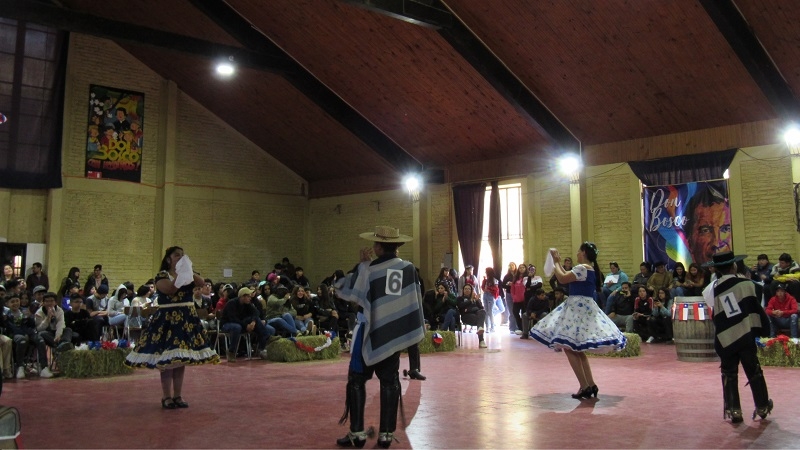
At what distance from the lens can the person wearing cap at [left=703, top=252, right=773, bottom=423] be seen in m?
4.71

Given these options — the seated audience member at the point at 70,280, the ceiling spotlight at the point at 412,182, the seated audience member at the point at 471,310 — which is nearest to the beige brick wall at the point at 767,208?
the seated audience member at the point at 471,310

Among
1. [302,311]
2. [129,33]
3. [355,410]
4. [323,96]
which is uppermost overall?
[129,33]

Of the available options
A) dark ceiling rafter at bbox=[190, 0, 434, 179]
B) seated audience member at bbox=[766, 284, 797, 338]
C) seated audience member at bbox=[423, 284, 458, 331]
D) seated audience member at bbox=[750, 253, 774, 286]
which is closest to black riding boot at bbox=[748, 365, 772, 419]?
seated audience member at bbox=[766, 284, 797, 338]

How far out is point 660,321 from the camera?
1113 centimetres

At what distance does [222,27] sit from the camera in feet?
43.7

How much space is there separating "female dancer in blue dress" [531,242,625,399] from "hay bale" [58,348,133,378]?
4.99m

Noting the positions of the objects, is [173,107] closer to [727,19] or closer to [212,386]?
[212,386]

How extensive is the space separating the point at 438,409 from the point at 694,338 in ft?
15.3

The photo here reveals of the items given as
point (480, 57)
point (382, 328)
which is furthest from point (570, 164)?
point (382, 328)

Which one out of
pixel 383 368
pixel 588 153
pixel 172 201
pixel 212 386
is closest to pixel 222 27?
pixel 172 201

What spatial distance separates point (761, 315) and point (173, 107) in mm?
14528

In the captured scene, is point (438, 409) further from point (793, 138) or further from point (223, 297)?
point (793, 138)

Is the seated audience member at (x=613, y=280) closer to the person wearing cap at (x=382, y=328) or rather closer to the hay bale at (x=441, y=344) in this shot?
the hay bale at (x=441, y=344)

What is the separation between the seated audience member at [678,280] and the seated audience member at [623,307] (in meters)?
0.65
